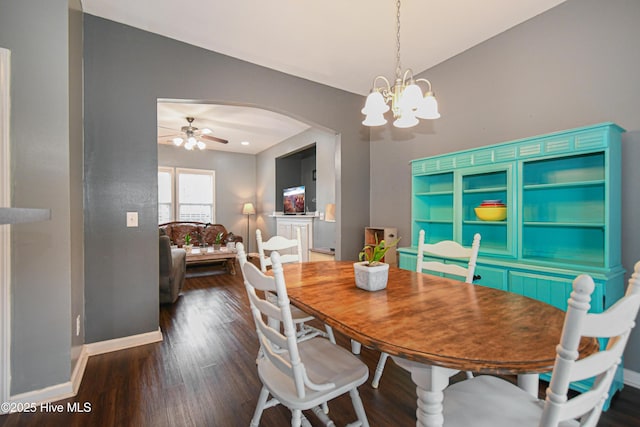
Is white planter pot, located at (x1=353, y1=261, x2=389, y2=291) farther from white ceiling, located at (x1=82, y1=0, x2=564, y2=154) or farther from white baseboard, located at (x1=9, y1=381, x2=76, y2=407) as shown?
white ceiling, located at (x1=82, y1=0, x2=564, y2=154)

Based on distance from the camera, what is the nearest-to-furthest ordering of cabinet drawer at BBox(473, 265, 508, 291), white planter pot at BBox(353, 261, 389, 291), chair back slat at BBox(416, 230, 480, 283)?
white planter pot at BBox(353, 261, 389, 291)
chair back slat at BBox(416, 230, 480, 283)
cabinet drawer at BBox(473, 265, 508, 291)

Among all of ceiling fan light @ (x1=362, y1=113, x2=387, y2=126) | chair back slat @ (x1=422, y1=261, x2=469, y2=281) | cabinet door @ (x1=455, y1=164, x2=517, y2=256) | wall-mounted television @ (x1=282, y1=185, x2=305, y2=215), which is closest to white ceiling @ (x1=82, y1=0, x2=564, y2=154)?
ceiling fan light @ (x1=362, y1=113, x2=387, y2=126)

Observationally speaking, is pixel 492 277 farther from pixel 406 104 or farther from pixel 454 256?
pixel 406 104

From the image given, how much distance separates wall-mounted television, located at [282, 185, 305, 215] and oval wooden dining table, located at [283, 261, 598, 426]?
4760 mm

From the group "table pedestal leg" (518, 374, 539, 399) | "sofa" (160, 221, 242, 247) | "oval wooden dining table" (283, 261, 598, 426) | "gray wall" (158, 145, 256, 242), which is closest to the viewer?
"oval wooden dining table" (283, 261, 598, 426)

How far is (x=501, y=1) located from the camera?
7.59 ft

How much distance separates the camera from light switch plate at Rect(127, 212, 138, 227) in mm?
2592

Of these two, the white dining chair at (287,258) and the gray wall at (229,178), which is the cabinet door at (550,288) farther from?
the gray wall at (229,178)

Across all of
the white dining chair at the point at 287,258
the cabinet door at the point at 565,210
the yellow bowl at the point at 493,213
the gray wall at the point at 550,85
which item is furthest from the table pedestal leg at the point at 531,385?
the yellow bowl at the point at 493,213

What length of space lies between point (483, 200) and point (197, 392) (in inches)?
117

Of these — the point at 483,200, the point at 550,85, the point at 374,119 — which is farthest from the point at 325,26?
the point at 483,200

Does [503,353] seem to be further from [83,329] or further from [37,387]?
[83,329]

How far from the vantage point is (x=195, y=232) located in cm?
690

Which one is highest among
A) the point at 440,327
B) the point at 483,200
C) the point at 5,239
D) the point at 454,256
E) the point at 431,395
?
the point at 483,200
